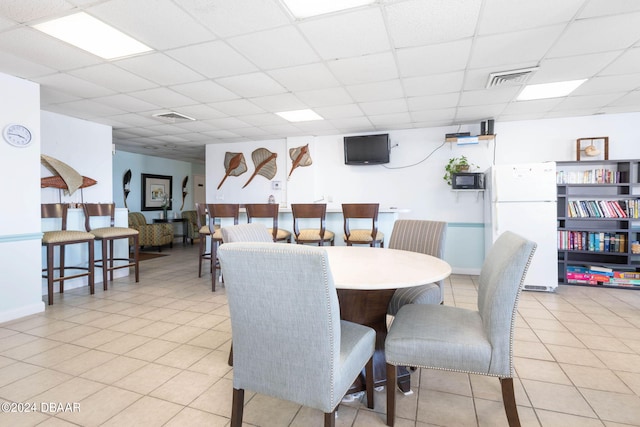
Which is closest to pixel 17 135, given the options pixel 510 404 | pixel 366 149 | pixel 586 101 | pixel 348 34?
pixel 348 34

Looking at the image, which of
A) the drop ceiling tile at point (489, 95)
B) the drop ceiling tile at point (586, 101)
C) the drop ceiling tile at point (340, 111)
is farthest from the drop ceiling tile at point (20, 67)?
the drop ceiling tile at point (586, 101)

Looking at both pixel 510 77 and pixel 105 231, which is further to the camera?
pixel 105 231

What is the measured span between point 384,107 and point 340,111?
0.62 meters

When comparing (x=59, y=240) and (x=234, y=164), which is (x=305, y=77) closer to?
(x=59, y=240)

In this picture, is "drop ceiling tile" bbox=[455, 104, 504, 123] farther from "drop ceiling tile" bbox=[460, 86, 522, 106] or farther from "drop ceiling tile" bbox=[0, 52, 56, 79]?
"drop ceiling tile" bbox=[0, 52, 56, 79]

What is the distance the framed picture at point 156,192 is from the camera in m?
8.33

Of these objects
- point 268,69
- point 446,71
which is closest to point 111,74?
point 268,69

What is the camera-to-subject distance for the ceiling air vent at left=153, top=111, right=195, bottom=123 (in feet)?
15.4

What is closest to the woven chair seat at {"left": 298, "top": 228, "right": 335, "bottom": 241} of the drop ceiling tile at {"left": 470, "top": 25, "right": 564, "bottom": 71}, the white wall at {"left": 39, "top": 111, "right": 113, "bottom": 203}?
the drop ceiling tile at {"left": 470, "top": 25, "right": 564, "bottom": 71}

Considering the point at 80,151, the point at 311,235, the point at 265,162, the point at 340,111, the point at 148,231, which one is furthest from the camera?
the point at 148,231

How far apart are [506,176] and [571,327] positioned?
2.10 metres

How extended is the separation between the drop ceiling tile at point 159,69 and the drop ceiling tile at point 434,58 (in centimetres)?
Result: 205

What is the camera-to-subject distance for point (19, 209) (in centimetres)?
338

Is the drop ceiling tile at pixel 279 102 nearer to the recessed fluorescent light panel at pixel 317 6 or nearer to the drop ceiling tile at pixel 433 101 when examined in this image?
the drop ceiling tile at pixel 433 101
